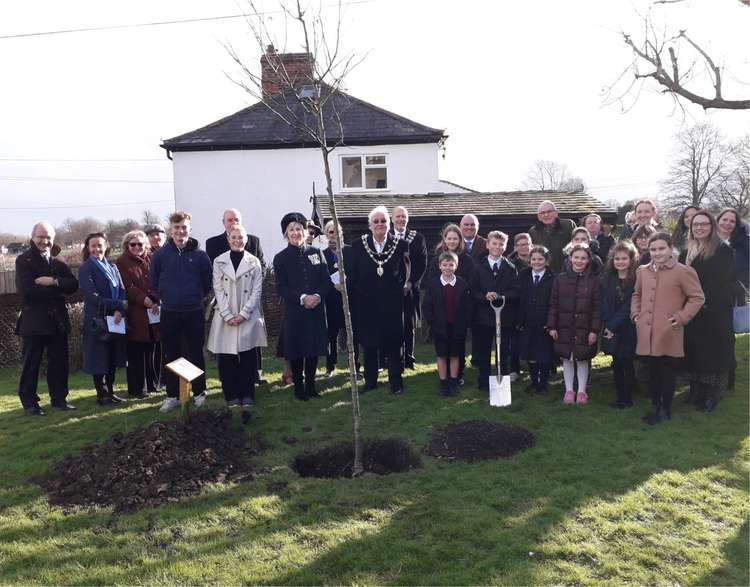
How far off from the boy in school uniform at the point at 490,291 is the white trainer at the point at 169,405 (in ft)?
11.7

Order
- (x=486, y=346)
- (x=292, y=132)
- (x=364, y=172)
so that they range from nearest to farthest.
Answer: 1. (x=486, y=346)
2. (x=292, y=132)
3. (x=364, y=172)

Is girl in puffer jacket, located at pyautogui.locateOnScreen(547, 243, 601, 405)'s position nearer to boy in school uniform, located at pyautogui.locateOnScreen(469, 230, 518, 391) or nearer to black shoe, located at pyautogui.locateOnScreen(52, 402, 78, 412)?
boy in school uniform, located at pyautogui.locateOnScreen(469, 230, 518, 391)

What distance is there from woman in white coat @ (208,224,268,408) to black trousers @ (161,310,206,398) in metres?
0.21

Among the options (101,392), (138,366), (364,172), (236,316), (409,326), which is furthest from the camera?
(364,172)

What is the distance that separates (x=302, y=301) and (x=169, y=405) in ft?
6.22

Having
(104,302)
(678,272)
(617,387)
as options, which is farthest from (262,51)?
(617,387)

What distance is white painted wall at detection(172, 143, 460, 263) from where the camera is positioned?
21234 mm

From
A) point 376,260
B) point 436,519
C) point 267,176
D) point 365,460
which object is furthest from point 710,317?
point 267,176

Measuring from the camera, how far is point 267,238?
21.8 m

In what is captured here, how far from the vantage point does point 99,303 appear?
7.11 meters

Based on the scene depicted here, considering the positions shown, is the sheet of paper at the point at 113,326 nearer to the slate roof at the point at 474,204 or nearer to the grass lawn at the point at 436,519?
the grass lawn at the point at 436,519

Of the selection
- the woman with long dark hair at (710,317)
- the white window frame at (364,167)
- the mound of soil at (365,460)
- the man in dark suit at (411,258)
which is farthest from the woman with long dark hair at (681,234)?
the white window frame at (364,167)

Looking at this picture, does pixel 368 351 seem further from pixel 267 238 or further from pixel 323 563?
pixel 267 238

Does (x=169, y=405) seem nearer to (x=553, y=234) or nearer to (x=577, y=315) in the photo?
(x=577, y=315)
